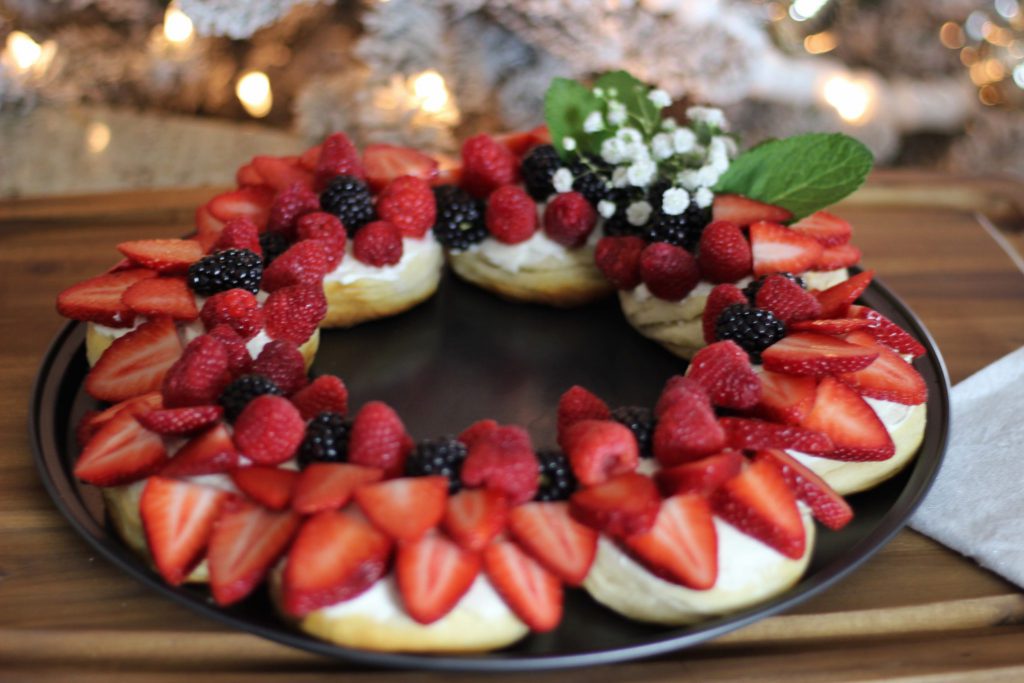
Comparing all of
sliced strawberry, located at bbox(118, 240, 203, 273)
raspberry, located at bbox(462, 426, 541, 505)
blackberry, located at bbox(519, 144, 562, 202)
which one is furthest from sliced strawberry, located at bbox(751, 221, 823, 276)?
sliced strawberry, located at bbox(118, 240, 203, 273)

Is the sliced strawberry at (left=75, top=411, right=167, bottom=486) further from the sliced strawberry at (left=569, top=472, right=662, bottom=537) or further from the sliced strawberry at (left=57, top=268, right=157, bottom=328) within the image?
the sliced strawberry at (left=569, top=472, right=662, bottom=537)

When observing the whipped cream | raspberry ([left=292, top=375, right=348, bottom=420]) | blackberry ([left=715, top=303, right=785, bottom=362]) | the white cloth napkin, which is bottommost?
the white cloth napkin

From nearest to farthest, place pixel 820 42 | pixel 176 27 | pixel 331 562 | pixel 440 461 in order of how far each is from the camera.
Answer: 1. pixel 331 562
2. pixel 440 461
3. pixel 176 27
4. pixel 820 42

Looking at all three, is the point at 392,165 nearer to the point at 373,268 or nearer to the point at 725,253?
the point at 373,268

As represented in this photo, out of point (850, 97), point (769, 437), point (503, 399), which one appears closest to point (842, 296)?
point (769, 437)

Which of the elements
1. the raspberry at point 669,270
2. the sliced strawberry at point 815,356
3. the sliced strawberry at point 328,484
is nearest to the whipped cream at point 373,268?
the raspberry at point 669,270

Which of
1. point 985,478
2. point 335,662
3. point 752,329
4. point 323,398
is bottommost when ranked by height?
point 335,662
